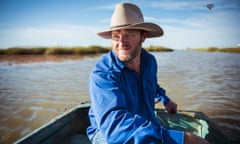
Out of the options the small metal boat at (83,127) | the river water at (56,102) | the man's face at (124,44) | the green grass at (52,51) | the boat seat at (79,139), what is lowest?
the river water at (56,102)

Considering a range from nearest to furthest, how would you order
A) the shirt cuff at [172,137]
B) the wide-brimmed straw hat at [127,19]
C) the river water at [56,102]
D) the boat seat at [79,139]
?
the shirt cuff at [172,137], the wide-brimmed straw hat at [127,19], the boat seat at [79,139], the river water at [56,102]

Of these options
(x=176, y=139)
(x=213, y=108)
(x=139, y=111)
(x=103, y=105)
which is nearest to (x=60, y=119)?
(x=139, y=111)

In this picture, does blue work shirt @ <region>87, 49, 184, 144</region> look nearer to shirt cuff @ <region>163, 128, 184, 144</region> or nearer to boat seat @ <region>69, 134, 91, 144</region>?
shirt cuff @ <region>163, 128, 184, 144</region>

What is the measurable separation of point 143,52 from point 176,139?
3.95 ft

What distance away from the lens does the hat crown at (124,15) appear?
5.04 ft

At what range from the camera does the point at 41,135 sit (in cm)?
200

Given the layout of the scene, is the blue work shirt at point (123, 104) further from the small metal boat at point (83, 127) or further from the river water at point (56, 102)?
the river water at point (56, 102)

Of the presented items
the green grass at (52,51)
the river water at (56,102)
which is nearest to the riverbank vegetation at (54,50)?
the green grass at (52,51)

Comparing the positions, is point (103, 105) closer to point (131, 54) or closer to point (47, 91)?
point (131, 54)

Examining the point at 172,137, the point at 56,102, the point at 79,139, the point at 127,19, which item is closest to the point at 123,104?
the point at 172,137

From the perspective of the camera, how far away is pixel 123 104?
49.3 inches

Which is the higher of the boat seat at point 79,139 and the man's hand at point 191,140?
the man's hand at point 191,140

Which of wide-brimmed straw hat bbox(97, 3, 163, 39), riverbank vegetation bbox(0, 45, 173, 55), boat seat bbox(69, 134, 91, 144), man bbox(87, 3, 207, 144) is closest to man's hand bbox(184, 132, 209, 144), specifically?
man bbox(87, 3, 207, 144)

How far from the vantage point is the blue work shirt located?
1.06 m
